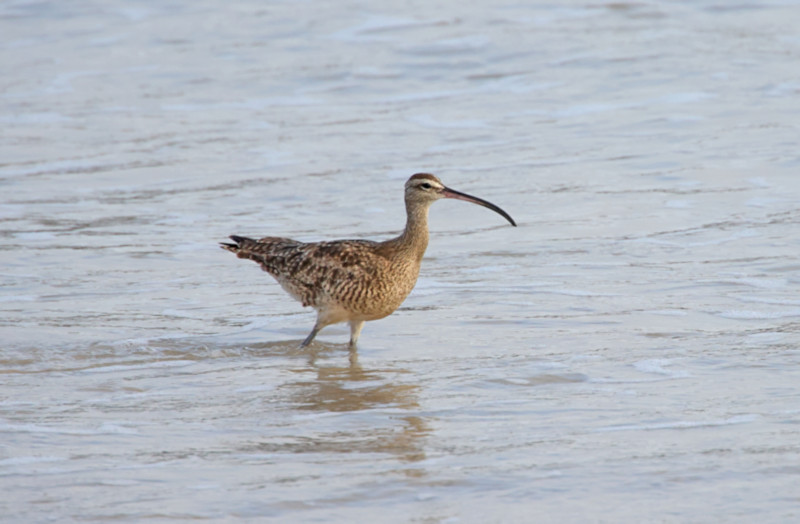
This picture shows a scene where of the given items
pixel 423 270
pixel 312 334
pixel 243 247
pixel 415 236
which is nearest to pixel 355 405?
pixel 312 334

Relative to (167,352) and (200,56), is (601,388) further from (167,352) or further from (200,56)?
(200,56)

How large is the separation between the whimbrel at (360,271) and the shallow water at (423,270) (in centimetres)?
27

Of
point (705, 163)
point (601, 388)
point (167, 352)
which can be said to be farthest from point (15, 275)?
point (705, 163)

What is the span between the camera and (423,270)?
32.8 feet

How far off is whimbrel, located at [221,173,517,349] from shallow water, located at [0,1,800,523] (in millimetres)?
275

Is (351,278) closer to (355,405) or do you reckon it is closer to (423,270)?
(355,405)

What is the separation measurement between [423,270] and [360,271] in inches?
74.3

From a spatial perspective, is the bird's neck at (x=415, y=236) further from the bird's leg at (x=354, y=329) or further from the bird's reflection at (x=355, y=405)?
the bird's reflection at (x=355, y=405)

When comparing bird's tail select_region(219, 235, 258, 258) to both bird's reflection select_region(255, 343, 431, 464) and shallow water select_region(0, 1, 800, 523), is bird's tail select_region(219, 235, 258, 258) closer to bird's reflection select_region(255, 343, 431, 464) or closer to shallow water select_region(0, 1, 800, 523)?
shallow water select_region(0, 1, 800, 523)

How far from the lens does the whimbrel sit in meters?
8.10

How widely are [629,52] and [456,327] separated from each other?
10443 mm

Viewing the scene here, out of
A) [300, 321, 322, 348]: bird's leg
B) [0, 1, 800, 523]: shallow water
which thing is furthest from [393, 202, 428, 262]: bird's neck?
[300, 321, 322, 348]: bird's leg

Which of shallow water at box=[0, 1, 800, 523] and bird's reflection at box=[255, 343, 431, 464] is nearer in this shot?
shallow water at box=[0, 1, 800, 523]

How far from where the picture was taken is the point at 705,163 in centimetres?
1270
